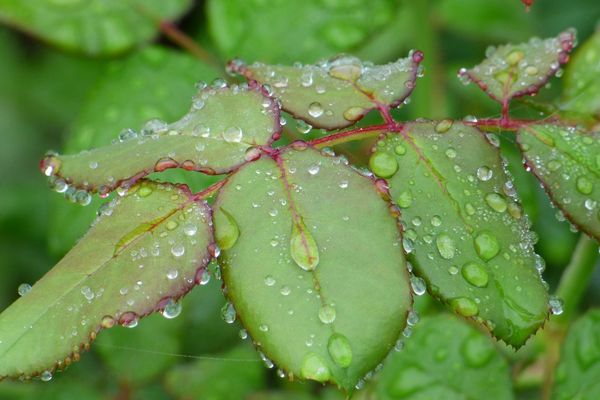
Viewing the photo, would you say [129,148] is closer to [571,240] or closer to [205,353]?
[205,353]

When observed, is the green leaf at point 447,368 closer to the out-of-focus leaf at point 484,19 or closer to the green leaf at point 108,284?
the green leaf at point 108,284

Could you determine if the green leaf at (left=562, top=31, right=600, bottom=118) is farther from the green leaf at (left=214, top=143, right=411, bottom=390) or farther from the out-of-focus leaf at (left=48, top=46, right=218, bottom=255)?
the out-of-focus leaf at (left=48, top=46, right=218, bottom=255)

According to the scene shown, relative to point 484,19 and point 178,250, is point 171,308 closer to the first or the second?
point 178,250

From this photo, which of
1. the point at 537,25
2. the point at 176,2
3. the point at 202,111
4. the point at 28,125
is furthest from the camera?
the point at 28,125

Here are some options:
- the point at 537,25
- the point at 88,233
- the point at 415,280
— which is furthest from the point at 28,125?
the point at 415,280

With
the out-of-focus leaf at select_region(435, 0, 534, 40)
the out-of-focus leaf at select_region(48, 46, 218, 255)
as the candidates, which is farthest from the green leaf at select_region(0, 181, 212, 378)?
the out-of-focus leaf at select_region(435, 0, 534, 40)

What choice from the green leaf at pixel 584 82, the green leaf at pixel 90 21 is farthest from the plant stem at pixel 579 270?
the green leaf at pixel 90 21
